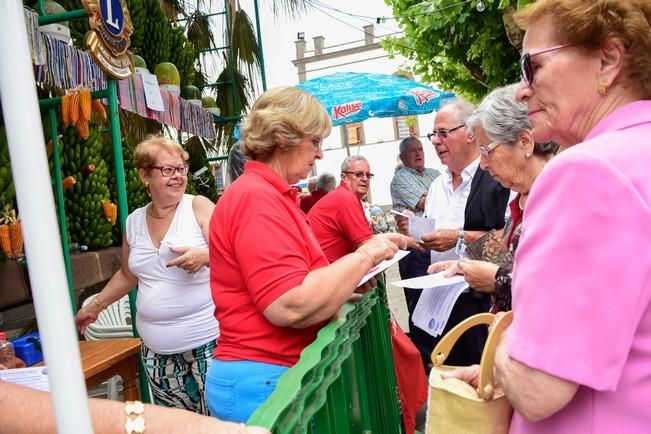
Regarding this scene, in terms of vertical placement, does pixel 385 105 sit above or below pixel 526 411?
above

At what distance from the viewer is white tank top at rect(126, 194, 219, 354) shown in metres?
2.96

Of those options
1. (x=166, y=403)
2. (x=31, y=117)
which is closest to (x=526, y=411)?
(x=31, y=117)

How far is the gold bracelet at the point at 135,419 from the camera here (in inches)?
39.9

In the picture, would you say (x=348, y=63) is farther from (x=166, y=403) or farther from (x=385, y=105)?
(x=166, y=403)

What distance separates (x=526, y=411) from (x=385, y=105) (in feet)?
23.6

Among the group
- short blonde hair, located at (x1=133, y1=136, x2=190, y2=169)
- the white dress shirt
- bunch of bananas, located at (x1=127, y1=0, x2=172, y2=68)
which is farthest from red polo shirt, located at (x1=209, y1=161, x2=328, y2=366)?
bunch of bananas, located at (x1=127, y1=0, x2=172, y2=68)

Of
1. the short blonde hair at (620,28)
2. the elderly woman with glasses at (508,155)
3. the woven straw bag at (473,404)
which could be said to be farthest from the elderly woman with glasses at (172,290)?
the short blonde hair at (620,28)

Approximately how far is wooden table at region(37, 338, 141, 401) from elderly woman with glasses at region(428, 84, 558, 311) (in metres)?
1.70

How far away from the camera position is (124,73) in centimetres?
363

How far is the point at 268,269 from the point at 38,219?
1140 millimetres

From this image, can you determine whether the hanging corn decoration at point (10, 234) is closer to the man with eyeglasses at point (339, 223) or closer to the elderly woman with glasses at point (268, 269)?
the man with eyeglasses at point (339, 223)

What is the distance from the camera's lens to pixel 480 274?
2.19 m

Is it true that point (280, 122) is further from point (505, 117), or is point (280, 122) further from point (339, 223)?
point (339, 223)

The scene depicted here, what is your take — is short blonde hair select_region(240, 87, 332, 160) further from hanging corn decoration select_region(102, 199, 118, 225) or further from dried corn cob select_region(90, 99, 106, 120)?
hanging corn decoration select_region(102, 199, 118, 225)
